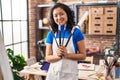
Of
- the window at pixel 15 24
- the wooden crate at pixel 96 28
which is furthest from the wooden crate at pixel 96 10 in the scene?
the window at pixel 15 24

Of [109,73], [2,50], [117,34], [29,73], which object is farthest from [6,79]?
[117,34]

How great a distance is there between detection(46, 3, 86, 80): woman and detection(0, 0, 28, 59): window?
7.23 feet

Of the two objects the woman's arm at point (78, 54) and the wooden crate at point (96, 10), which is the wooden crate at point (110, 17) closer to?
the wooden crate at point (96, 10)

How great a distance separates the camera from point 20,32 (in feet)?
14.5

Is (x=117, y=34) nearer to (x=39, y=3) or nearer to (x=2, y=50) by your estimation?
(x=39, y=3)

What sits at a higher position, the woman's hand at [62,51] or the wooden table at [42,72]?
the woman's hand at [62,51]

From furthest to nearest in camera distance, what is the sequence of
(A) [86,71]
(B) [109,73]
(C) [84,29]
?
(C) [84,29]
(A) [86,71]
(B) [109,73]

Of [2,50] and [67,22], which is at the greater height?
[67,22]

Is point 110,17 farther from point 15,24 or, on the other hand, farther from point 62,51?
point 62,51

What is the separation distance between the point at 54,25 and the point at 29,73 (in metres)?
1.08

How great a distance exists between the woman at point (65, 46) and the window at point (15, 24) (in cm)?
220

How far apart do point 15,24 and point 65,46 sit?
290 centimetres

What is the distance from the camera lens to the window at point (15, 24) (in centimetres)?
378

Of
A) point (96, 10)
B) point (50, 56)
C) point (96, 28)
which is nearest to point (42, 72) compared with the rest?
point (50, 56)
